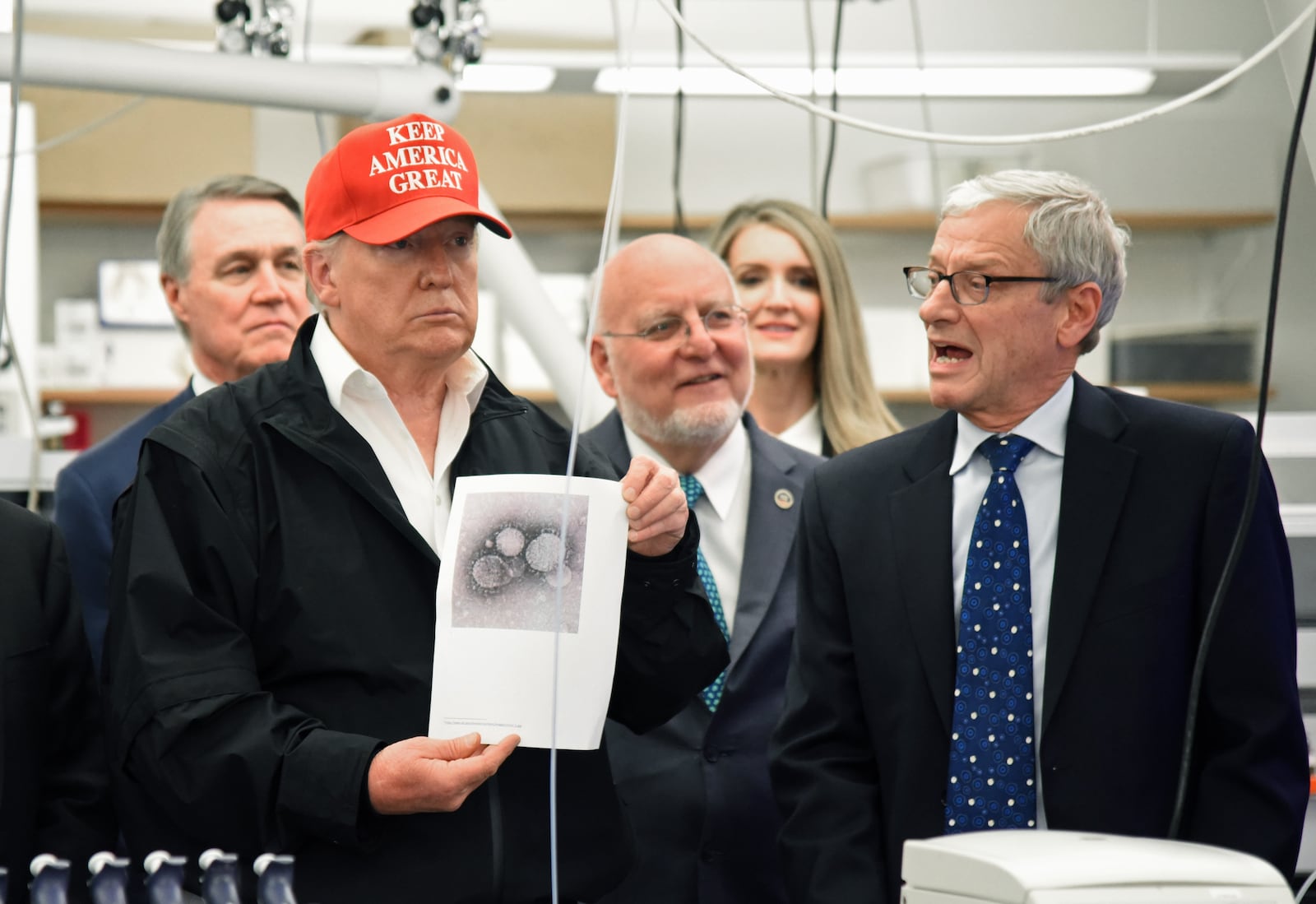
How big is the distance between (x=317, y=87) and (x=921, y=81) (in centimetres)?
202

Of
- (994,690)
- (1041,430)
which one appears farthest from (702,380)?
(994,690)

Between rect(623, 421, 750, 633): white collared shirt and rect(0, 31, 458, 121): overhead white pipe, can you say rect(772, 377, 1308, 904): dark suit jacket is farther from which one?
rect(0, 31, 458, 121): overhead white pipe

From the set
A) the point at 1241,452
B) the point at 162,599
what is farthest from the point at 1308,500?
the point at 162,599

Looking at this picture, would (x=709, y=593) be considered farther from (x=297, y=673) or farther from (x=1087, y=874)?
(x=1087, y=874)

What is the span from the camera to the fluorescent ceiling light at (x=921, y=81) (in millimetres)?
3688

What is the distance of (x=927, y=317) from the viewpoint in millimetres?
1711

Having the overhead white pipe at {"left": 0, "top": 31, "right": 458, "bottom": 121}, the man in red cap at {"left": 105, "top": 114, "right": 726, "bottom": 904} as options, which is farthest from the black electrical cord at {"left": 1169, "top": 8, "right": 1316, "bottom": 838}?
the overhead white pipe at {"left": 0, "top": 31, "right": 458, "bottom": 121}

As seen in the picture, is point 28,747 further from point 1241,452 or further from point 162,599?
point 1241,452

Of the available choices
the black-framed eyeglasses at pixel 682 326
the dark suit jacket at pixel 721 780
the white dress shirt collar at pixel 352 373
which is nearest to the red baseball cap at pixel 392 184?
the white dress shirt collar at pixel 352 373

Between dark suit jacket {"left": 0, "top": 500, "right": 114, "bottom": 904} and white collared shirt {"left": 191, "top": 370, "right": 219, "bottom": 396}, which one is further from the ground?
white collared shirt {"left": 191, "top": 370, "right": 219, "bottom": 396}

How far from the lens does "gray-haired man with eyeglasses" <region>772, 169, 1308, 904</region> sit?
1532mm

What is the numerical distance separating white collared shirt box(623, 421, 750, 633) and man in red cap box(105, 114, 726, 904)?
0.43 m

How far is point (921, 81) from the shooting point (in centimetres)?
376

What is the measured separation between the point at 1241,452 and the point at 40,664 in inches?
51.4
